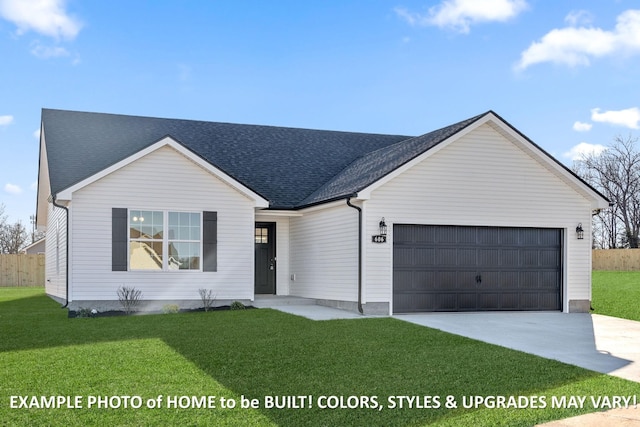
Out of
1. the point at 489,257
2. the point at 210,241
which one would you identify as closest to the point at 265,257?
the point at 210,241

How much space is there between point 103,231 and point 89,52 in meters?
6.69

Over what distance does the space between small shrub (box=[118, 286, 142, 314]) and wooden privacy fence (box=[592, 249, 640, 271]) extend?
111 ft

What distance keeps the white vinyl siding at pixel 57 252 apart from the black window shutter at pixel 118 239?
204 centimetres

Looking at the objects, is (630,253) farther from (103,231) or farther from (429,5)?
(103,231)

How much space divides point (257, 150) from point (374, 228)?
7.28 meters

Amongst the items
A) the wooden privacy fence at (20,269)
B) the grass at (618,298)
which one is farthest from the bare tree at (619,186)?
the wooden privacy fence at (20,269)

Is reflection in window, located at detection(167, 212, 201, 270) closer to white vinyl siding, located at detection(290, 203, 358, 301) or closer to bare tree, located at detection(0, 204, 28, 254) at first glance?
white vinyl siding, located at detection(290, 203, 358, 301)

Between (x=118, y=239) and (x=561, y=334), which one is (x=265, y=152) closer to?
(x=118, y=239)

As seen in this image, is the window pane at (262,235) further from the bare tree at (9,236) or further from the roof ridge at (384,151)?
the bare tree at (9,236)

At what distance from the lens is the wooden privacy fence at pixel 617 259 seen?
40.7m

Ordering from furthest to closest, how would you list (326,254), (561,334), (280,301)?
(280,301) → (326,254) → (561,334)

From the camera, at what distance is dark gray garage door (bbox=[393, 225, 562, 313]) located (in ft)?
49.4

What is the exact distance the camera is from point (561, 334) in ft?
38.9

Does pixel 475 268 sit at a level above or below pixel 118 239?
below
